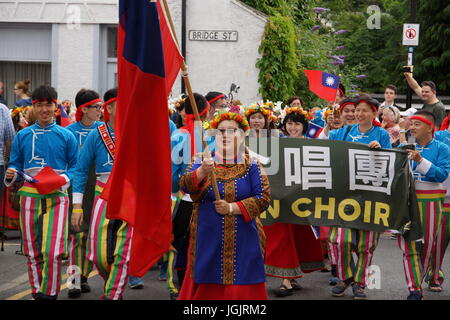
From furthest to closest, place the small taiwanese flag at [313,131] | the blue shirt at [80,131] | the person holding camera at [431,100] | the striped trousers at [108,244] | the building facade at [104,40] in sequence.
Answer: the building facade at [104,40], the person holding camera at [431,100], the small taiwanese flag at [313,131], the blue shirt at [80,131], the striped trousers at [108,244]

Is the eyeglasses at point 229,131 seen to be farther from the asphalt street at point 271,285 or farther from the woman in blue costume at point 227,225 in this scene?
the asphalt street at point 271,285

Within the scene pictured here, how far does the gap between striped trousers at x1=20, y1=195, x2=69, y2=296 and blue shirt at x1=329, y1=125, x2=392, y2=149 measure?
10.4 ft

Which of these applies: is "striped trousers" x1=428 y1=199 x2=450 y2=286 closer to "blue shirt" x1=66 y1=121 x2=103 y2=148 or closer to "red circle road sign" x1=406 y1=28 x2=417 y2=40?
"blue shirt" x1=66 y1=121 x2=103 y2=148

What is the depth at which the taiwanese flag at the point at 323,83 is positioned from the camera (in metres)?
10.8

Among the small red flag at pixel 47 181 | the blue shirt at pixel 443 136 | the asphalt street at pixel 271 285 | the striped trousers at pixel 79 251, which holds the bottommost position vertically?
the asphalt street at pixel 271 285

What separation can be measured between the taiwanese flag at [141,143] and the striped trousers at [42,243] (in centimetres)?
215

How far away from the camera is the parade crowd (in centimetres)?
603

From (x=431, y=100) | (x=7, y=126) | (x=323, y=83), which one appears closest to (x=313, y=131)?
(x=323, y=83)

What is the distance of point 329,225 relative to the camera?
8469 millimetres

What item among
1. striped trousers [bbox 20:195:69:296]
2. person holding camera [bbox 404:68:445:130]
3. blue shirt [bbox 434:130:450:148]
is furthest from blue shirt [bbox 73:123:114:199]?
person holding camera [bbox 404:68:445:130]

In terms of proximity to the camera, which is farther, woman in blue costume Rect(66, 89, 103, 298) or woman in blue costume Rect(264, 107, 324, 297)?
woman in blue costume Rect(264, 107, 324, 297)

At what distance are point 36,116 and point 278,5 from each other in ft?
43.4

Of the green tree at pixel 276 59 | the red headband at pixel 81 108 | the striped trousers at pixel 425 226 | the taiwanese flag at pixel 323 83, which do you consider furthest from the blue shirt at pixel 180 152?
the green tree at pixel 276 59

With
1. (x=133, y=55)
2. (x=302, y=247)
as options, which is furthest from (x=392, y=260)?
(x=133, y=55)
